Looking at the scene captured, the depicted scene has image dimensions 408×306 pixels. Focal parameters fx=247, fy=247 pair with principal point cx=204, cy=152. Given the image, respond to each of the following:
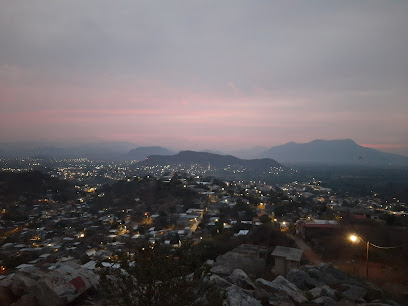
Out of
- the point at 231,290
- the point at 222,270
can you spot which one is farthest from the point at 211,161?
the point at 231,290

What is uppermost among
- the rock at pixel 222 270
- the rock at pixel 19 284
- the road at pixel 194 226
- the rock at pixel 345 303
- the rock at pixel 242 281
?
the rock at pixel 19 284

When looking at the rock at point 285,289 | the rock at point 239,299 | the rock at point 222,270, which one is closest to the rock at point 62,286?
the rock at point 239,299

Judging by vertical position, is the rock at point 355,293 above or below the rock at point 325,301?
below

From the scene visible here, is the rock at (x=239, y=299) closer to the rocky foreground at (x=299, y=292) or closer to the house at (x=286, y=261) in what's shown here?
the rocky foreground at (x=299, y=292)

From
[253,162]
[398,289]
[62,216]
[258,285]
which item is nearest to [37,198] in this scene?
[62,216]

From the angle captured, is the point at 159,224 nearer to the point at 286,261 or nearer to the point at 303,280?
the point at 286,261

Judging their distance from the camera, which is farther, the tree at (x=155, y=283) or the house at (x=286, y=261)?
the house at (x=286, y=261)

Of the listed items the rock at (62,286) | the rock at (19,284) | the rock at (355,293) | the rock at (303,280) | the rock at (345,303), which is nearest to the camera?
the rock at (62,286)

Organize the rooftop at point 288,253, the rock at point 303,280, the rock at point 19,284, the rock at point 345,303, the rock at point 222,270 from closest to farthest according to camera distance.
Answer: the rock at point 19,284 → the rock at point 345,303 → the rock at point 303,280 → the rock at point 222,270 → the rooftop at point 288,253
